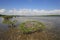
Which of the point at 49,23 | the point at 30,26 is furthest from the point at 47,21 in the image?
the point at 30,26

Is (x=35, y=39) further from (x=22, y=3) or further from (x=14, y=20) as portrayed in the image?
(x=22, y=3)

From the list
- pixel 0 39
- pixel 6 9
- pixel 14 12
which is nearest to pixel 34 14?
pixel 14 12

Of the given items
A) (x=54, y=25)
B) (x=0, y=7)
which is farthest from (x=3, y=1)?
(x=54, y=25)

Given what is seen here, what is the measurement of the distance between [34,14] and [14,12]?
28cm

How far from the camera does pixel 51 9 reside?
1568mm

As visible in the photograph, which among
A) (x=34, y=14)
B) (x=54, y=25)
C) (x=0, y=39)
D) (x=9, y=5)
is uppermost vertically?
(x=9, y=5)

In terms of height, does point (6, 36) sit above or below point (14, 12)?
below

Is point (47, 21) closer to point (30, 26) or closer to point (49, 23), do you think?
point (49, 23)

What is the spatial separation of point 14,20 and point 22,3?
258 millimetres

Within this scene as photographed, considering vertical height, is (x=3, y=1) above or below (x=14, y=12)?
above

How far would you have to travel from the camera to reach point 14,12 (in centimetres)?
A: 160

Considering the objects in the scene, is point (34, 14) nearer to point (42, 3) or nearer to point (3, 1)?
point (42, 3)

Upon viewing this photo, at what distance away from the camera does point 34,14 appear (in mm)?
1589

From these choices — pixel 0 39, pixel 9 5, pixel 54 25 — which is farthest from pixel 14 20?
pixel 54 25
